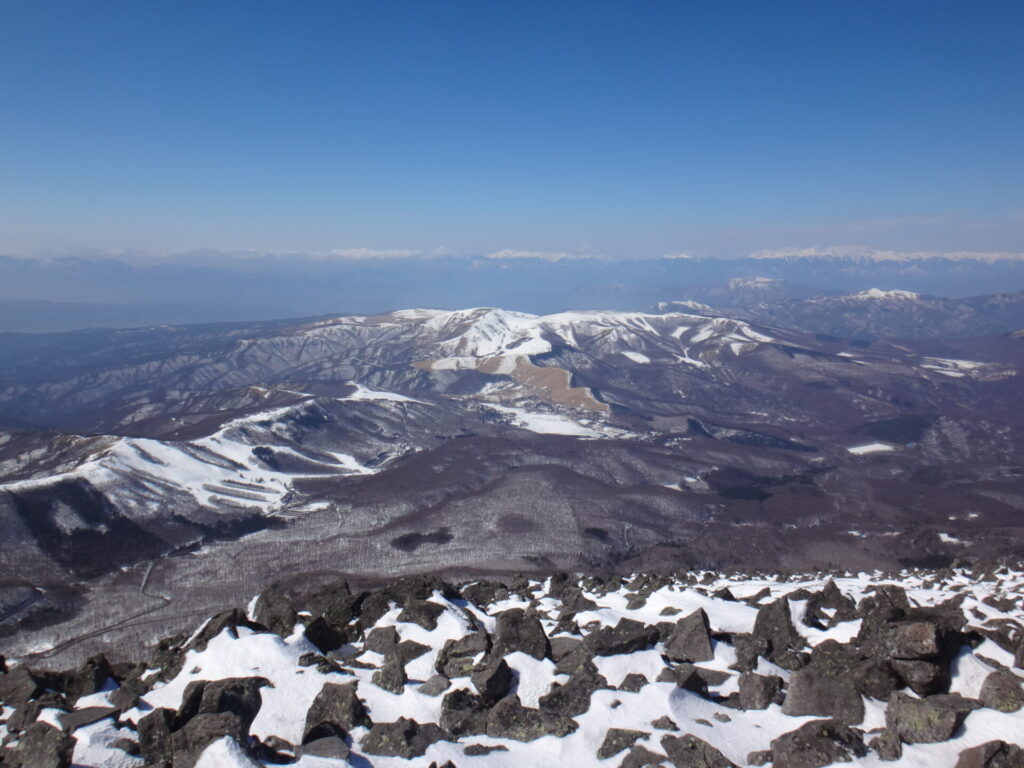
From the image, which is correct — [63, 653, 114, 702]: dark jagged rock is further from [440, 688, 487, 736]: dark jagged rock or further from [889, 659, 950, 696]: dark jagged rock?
[889, 659, 950, 696]: dark jagged rock

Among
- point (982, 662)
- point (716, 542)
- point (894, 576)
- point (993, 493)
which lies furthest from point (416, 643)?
point (993, 493)

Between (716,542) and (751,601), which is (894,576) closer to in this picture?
(751,601)

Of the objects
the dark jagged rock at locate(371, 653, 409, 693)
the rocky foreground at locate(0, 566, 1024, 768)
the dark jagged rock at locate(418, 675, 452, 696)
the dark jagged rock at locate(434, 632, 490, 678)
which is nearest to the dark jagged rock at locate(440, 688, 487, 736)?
the rocky foreground at locate(0, 566, 1024, 768)

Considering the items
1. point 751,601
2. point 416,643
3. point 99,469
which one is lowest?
point 99,469

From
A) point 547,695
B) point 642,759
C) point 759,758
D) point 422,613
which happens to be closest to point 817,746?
point 759,758

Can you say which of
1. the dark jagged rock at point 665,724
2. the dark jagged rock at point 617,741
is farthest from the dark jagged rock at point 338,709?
the dark jagged rock at point 665,724
